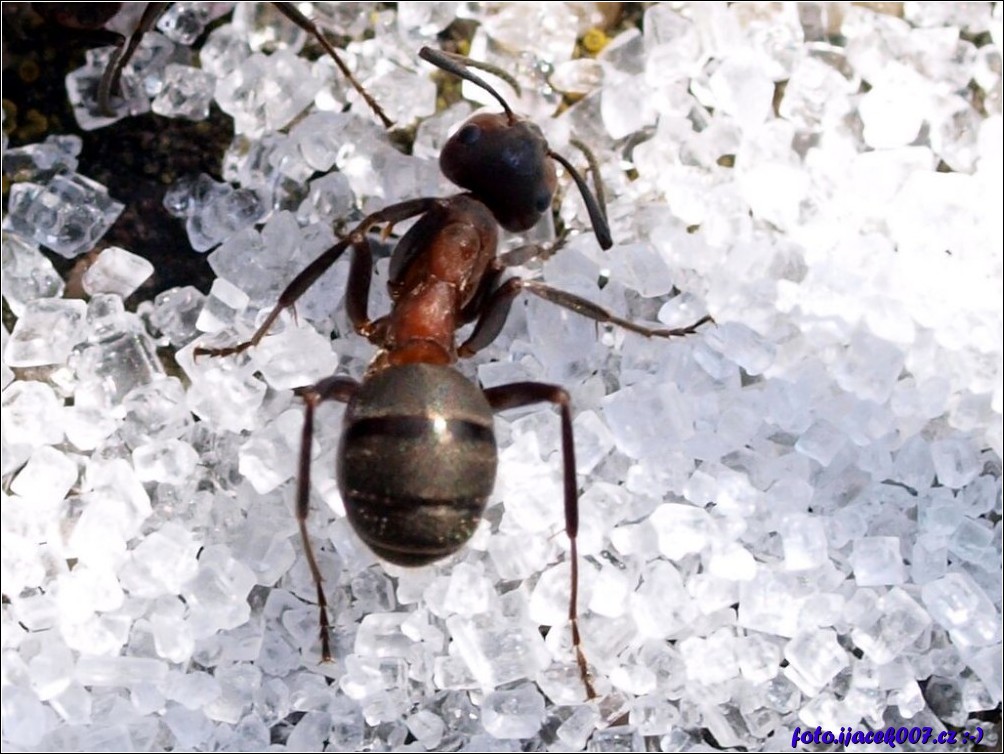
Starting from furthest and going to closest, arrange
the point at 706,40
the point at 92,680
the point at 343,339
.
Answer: the point at 706,40 < the point at 343,339 < the point at 92,680

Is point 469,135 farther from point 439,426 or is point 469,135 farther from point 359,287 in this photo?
point 439,426

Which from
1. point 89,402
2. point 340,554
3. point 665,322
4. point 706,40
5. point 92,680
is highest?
point 706,40

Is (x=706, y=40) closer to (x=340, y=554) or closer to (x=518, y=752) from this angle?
(x=340, y=554)

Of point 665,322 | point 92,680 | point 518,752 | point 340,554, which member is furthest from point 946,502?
point 92,680

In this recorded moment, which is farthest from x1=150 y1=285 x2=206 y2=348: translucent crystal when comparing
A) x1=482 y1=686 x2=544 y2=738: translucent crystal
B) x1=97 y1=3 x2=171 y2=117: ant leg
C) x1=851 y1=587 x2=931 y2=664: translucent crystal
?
x1=851 y1=587 x2=931 y2=664: translucent crystal

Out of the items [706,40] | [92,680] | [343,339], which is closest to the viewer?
[92,680]

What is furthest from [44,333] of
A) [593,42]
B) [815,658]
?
[815,658]

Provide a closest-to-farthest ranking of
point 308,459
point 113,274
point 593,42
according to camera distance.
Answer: point 308,459, point 113,274, point 593,42
